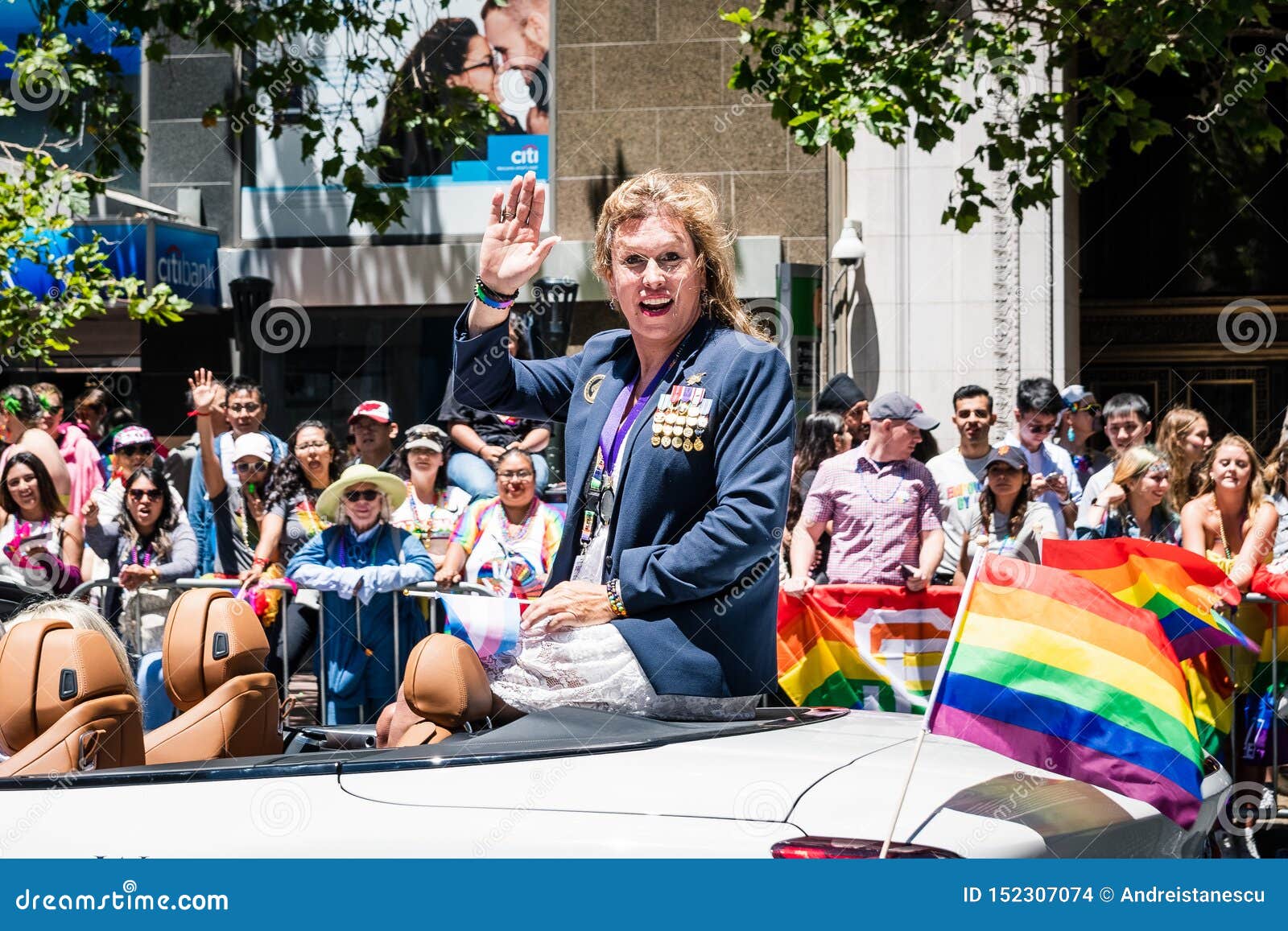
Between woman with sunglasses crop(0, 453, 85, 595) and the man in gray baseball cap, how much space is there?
3989 mm

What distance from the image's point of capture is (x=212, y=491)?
334 inches

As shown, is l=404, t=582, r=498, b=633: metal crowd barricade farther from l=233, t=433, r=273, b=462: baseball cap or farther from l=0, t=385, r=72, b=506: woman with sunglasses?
l=0, t=385, r=72, b=506: woman with sunglasses

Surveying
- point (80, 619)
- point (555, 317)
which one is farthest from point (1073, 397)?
point (80, 619)

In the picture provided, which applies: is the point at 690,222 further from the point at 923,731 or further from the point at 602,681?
the point at 923,731

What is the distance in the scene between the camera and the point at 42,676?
11.0 ft

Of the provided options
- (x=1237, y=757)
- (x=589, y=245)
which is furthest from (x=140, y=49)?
(x=1237, y=757)

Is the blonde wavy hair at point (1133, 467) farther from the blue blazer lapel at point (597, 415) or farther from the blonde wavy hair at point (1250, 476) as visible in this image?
the blue blazer lapel at point (597, 415)

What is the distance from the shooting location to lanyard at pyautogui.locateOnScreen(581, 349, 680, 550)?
134 inches

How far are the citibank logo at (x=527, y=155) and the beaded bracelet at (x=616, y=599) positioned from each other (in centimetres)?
1201

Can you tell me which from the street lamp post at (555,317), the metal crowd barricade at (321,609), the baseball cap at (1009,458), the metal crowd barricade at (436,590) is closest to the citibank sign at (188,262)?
the street lamp post at (555,317)

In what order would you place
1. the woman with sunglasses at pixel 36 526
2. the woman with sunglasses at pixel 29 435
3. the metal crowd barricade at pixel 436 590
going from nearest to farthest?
the metal crowd barricade at pixel 436 590 → the woman with sunglasses at pixel 36 526 → the woman with sunglasses at pixel 29 435

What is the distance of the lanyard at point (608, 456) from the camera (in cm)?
340

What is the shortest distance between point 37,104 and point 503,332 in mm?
11530

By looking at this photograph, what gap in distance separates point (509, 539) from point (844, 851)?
18.0 ft
